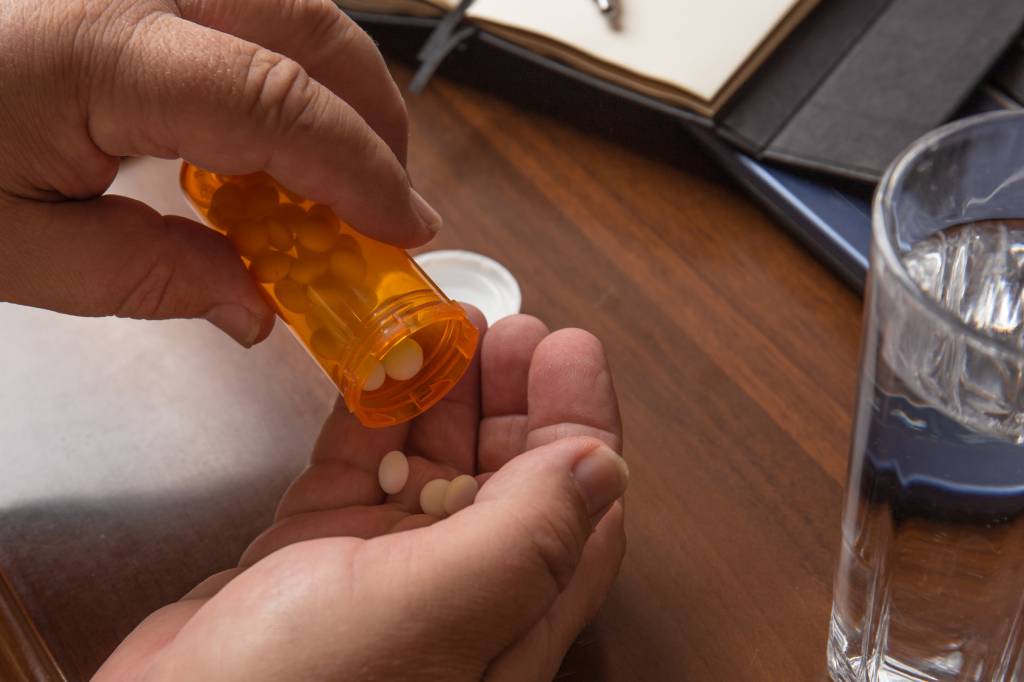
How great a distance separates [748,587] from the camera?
0.55m

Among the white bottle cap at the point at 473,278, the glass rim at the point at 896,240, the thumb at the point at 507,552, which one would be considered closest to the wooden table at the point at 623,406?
the white bottle cap at the point at 473,278

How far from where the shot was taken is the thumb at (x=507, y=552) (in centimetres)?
41

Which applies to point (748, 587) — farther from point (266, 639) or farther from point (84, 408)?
point (84, 408)

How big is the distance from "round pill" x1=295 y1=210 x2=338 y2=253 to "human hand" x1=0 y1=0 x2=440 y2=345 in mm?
22

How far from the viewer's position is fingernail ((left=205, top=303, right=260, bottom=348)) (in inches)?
22.7

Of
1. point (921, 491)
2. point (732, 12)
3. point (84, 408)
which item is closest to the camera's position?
point (921, 491)

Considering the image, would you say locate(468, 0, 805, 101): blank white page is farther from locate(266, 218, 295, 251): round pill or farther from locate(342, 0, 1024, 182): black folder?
locate(266, 218, 295, 251): round pill

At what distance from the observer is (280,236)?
562 millimetres

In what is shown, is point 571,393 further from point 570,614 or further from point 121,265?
point 121,265

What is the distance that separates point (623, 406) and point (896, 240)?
293mm

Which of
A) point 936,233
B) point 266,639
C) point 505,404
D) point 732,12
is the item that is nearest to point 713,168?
point 732,12

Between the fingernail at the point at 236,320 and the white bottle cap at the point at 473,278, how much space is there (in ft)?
0.48

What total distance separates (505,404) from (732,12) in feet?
1.21

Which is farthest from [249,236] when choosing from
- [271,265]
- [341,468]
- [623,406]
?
[623,406]
